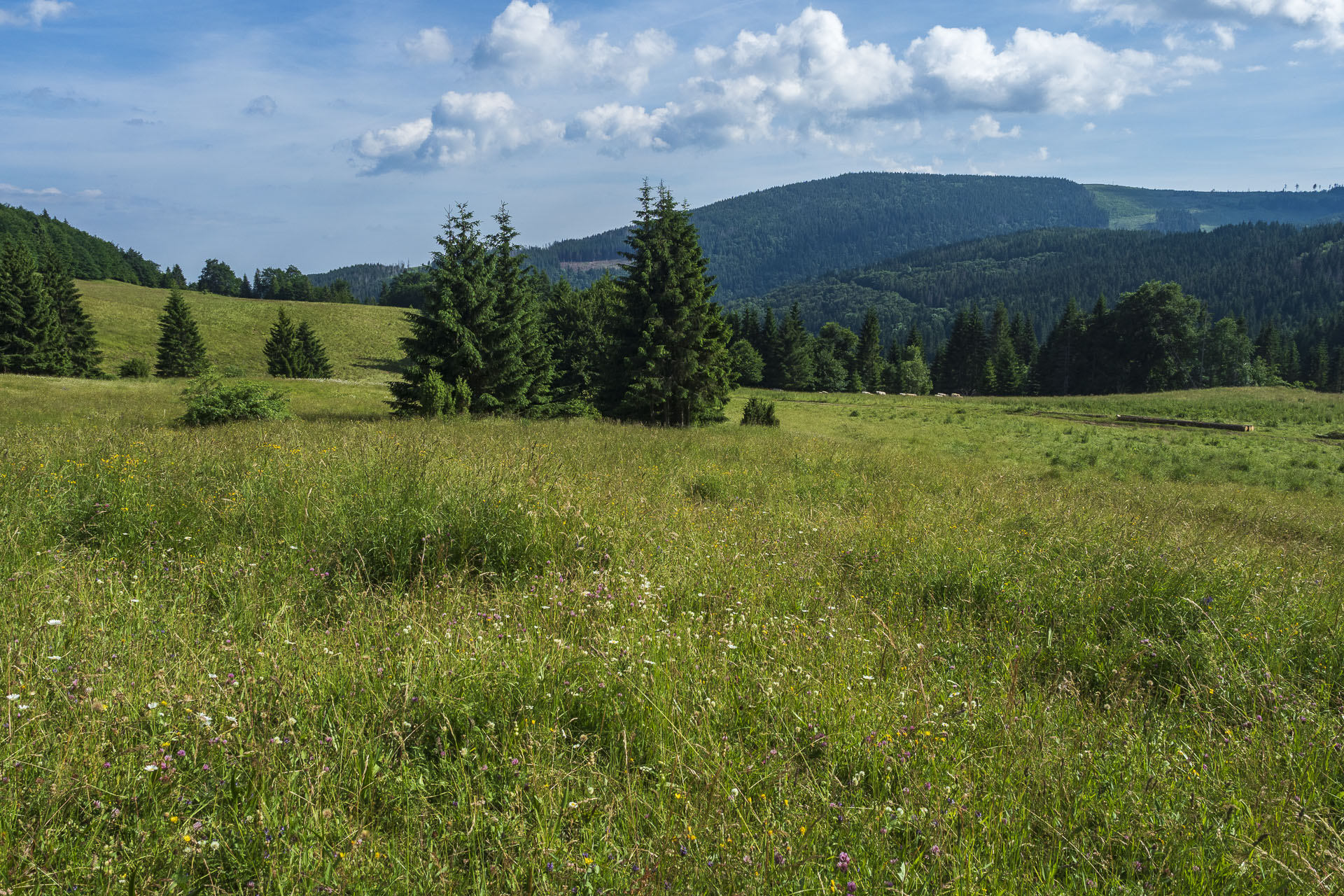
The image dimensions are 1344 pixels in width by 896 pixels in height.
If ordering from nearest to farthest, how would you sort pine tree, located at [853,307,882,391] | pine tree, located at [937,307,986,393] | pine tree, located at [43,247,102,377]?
pine tree, located at [43,247,102,377] → pine tree, located at [937,307,986,393] → pine tree, located at [853,307,882,391]

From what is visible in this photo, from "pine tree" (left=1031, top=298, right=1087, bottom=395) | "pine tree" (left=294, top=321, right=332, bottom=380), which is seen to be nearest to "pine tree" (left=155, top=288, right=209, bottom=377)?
"pine tree" (left=294, top=321, right=332, bottom=380)

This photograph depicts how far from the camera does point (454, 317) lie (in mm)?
24531

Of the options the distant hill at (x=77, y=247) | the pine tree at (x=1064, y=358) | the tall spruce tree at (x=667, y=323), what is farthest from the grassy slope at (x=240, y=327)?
the pine tree at (x=1064, y=358)

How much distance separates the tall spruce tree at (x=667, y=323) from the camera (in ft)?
90.6

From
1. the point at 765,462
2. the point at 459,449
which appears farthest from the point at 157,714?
the point at 765,462

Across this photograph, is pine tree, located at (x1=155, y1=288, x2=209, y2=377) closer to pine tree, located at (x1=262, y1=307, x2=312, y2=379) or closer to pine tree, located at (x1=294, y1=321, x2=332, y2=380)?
pine tree, located at (x1=262, y1=307, x2=312, y2=379)

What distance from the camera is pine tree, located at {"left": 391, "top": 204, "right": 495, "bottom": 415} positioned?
24406mm

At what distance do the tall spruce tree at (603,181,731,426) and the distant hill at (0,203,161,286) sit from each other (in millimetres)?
137851

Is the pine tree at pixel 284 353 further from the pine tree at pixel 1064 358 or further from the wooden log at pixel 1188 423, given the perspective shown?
the pine tree at pixel 1064 358

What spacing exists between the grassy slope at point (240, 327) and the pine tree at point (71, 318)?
388 cm

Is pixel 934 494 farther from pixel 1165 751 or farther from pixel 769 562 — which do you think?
pixel 1165 751

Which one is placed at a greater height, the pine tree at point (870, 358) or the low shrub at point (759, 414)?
the pine tree at point (870, 358)

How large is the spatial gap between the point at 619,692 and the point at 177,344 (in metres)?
79.2

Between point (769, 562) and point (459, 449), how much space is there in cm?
486
